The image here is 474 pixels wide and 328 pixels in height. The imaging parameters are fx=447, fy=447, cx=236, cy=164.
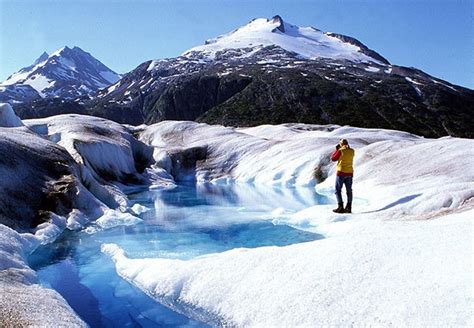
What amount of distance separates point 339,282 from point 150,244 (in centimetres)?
1205

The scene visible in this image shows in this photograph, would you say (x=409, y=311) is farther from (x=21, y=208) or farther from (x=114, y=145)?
(x=114, y=145)

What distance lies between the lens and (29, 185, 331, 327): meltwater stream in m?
12.2

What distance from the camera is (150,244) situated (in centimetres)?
2020

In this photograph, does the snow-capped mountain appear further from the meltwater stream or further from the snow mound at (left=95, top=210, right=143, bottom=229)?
the snow mound at (left=95, top=210, right=143, bottom=229)

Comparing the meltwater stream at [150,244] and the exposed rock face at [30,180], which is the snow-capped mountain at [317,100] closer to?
the meltwater stream at [150,244]

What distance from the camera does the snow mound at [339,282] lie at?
8531 millimetres

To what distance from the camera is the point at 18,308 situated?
979cm

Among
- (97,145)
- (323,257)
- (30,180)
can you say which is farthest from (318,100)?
(323,257)

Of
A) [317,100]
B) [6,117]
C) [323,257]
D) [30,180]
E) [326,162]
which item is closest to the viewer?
[323,257]

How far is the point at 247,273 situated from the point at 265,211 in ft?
59.5

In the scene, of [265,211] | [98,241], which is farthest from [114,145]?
[98,241]

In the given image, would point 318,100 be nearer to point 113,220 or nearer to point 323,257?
point 113,220

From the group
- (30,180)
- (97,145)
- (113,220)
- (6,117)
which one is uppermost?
(6,117)

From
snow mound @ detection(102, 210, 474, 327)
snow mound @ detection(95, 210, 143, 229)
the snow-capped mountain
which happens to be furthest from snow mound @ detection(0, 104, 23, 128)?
the snow-capped mountain
